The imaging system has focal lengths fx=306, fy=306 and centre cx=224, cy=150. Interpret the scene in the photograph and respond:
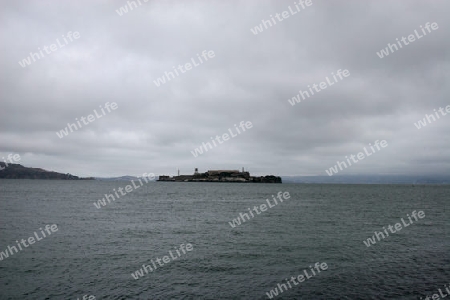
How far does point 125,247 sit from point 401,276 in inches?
1053

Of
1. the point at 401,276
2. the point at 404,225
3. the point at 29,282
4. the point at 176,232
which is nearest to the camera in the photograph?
the point at 29,282

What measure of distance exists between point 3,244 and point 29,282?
14.7 metres

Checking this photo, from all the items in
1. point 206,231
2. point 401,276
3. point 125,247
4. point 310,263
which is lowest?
point 401,276

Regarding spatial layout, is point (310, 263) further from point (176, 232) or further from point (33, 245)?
point (33, 245)

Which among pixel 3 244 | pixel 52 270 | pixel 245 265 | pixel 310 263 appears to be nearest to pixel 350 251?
pixel 310 263

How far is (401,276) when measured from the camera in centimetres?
2444

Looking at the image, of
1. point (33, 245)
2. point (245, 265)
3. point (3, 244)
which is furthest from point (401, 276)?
point (3, 244)

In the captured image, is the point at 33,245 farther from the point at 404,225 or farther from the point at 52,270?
the point at 404,225

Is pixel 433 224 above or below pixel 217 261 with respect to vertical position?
below

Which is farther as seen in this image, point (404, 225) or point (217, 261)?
point (404, 225)

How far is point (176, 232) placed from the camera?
4334 cm

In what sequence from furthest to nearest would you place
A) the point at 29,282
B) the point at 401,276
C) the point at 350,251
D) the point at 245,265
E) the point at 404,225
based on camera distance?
1. the point at 404,225
2. the point at 350,251
3. the point at 245,265
4. the point at 401,276
5. the point at 29,282

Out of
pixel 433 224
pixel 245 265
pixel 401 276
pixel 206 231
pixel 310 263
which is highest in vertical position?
pixel 206 231

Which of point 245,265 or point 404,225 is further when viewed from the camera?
point 404,225
